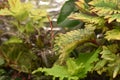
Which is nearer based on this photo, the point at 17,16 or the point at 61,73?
the point at 61,73

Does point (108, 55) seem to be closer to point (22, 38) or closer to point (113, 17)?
point (113, 17)

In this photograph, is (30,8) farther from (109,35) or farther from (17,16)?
(109,35)

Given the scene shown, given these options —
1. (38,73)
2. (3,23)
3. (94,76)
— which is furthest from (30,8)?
(94,76)

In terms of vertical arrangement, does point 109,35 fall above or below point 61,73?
above

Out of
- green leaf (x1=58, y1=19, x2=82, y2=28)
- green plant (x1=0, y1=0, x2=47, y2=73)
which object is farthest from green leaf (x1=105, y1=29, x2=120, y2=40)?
green plant (x1=0, y1=0, x2=47, y2=73)

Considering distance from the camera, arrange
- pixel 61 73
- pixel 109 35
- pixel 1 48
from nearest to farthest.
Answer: pixel 109 35
pixel 61 73
pixel 1 48

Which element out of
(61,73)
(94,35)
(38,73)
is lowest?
(38,73)

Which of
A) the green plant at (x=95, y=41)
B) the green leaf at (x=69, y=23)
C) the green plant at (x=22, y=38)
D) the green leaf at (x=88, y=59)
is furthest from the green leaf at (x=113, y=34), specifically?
the green plant at (x=22, y=38)
